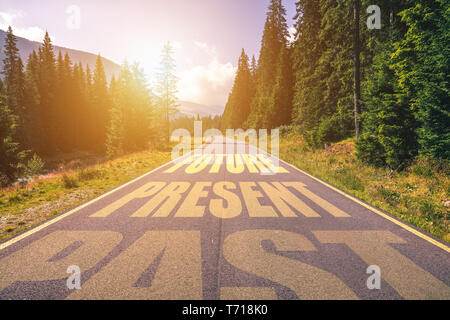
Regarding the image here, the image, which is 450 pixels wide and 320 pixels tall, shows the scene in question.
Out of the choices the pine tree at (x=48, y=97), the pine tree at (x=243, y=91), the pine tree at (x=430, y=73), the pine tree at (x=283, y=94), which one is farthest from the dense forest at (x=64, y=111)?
the pine tree at (x=243, y=91)

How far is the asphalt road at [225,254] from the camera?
8.51 feet

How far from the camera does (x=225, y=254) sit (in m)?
3.39

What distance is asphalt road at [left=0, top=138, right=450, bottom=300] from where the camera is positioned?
8.51ft

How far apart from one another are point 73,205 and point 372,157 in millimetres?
11975

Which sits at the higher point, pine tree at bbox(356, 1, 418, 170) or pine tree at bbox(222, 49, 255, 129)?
pine tree at bbox(222, 49, 255, 129)

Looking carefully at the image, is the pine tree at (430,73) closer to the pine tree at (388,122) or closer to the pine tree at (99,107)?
the pine tree at (388,122)

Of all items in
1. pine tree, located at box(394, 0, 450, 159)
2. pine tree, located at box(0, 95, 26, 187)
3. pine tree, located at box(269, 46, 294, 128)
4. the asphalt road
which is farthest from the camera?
pine tree, located at box(269, 46, 294, 128)

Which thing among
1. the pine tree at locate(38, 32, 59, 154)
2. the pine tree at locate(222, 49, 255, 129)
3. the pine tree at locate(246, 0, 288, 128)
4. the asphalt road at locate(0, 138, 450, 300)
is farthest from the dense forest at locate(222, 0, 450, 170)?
the pine tree at locate(38, 32, 59, 154)

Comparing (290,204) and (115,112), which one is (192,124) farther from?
(290,204)

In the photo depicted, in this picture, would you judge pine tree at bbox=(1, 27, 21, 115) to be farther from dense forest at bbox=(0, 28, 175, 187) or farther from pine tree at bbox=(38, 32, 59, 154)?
pine tree at bbox=(38, 32, 59, 154)

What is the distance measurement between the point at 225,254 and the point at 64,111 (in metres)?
47.4

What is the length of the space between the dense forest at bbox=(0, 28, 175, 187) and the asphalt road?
14729mm

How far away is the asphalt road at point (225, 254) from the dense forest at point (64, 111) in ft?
48.3

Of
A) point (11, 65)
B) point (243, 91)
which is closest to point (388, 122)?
point (11, 65)
